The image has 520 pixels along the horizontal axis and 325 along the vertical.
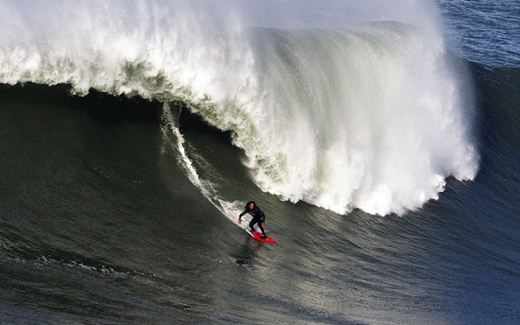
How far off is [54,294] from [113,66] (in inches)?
269

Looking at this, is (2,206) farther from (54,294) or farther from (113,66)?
(113,66)

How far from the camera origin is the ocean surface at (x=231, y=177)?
10656 millimetres

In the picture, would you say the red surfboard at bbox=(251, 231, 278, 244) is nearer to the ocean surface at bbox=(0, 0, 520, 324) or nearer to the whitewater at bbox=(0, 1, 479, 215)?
the ocean surface at bbox=(0, 0, 520, 324)

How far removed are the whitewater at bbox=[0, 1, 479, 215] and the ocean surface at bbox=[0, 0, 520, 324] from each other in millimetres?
44

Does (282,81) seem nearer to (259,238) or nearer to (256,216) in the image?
(256,216)

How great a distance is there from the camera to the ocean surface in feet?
35.0

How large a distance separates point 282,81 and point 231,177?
9.67 feet

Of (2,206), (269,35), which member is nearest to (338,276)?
(2,206)

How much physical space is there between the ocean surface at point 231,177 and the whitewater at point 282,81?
0.04m

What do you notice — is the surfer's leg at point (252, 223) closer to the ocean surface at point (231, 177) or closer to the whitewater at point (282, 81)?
the ocean surface at point (231, 177)

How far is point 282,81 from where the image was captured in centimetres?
1716

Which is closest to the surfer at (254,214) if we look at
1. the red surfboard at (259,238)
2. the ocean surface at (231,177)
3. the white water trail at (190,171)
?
the red surfboard at (259,238)

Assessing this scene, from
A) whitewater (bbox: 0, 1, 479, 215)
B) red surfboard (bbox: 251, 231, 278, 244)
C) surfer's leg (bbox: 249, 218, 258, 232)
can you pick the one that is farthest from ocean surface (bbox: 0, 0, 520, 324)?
surfer's leg (bbox: 249, 218, 258, 232)

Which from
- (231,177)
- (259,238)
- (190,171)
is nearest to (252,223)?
(259,238)
